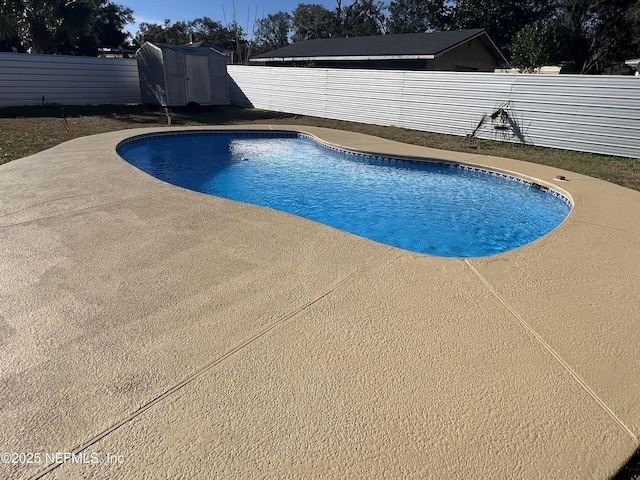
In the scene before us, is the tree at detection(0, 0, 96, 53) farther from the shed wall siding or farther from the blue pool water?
the blue pool water

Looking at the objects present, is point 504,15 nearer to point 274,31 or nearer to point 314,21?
point 314,21

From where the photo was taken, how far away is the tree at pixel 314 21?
181 ft

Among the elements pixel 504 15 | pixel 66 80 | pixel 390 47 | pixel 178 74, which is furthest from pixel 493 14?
pixel 66 80

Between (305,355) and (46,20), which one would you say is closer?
(305,355)

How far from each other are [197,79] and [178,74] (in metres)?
1.08

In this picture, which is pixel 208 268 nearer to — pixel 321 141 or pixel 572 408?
pixel 572 408

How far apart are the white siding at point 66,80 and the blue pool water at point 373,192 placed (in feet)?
25.2

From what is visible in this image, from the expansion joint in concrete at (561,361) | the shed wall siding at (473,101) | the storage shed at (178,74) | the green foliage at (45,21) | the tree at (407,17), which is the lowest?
Result: the expansion joint in concrete at (561,361)

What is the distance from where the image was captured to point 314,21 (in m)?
56.1

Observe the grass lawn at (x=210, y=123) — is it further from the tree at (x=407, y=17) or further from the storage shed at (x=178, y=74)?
the tree at (x=407, y=17)

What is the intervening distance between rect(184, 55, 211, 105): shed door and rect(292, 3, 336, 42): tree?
43590 millimetres

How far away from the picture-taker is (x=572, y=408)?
2080 mm

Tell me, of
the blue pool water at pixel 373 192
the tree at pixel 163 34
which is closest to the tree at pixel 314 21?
the tree at pixel 163 34

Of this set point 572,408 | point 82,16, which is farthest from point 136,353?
point 82,16
